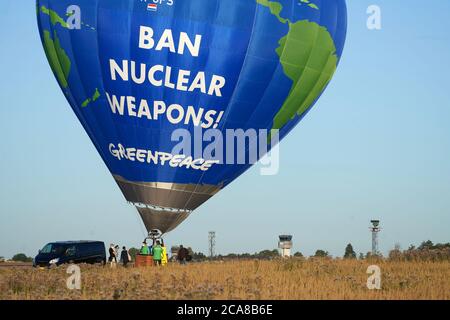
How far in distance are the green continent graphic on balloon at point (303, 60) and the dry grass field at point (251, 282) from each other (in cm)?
733

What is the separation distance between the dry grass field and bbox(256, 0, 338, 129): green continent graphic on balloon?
7.33 metres

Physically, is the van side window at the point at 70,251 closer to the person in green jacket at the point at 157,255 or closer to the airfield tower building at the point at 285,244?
the person in green jacket at the point at 157,255

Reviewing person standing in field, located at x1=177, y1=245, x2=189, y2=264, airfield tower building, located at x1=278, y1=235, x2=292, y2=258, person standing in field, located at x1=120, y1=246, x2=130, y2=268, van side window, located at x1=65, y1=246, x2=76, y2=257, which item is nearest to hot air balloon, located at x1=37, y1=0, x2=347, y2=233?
person standing in field, located at x1=177, y1=245, x2=189, y2=264

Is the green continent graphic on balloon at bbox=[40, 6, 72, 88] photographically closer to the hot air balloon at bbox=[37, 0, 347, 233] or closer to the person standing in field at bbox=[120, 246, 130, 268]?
the hot air balloon at bbox=[37, 0, 347, 233]

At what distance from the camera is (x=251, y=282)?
25172 mm

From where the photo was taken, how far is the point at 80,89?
36156mm

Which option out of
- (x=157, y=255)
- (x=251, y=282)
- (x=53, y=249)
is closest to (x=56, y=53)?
(x=53, y=249)

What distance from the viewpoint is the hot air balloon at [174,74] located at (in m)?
34.1

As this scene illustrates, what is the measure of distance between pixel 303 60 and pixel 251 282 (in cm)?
1362

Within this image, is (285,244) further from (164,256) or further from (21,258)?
(21,258)
